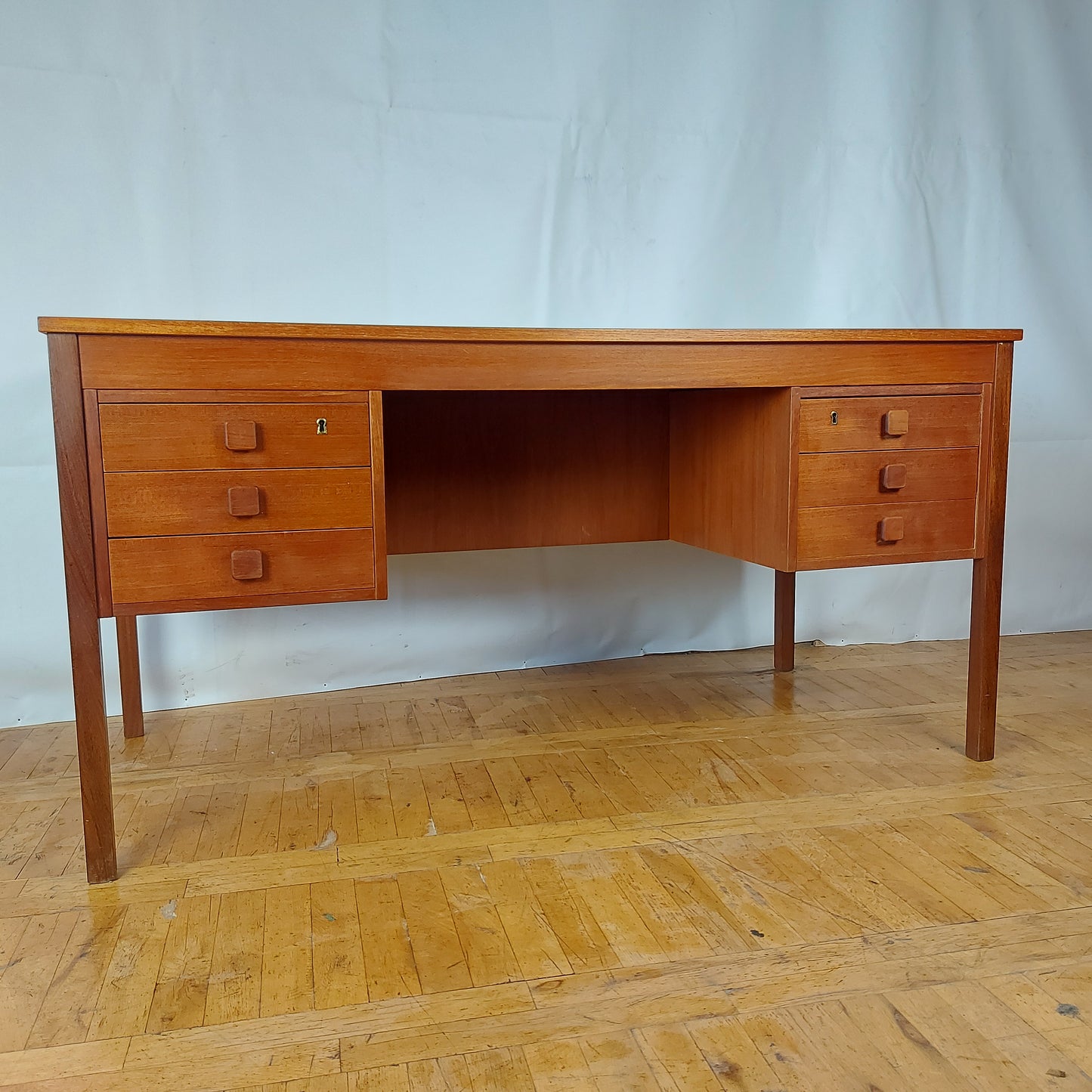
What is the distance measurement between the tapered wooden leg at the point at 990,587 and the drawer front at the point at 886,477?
0.05 meters

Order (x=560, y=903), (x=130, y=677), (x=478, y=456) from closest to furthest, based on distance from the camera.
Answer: (x=560, y=903) < (x=130, y=677) < (x=478, y=456)

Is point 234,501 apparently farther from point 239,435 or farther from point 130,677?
point 130,677

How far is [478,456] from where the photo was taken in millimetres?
2215

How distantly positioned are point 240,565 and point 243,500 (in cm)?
10

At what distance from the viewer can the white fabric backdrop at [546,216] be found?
2158mm

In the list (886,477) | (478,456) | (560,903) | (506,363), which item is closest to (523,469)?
(478,456)

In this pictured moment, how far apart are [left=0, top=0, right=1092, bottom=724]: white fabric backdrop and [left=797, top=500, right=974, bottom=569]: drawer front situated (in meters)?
0.95

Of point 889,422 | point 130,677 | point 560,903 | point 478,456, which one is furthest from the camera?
point 478,456

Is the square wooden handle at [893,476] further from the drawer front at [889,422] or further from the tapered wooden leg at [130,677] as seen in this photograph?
Answer: the tapered wooden leg at [130,677]

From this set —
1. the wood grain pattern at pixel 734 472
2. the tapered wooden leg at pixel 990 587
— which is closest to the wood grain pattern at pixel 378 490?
the wood grain pattern at pixel 734 472

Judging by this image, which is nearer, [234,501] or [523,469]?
[234,501]

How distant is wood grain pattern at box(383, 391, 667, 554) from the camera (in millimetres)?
2186

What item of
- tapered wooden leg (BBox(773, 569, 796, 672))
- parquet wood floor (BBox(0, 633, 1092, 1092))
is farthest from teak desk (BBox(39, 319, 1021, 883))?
tapered wooden leg (BBox(773, 569, 796, 672))

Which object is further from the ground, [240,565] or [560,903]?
[240,565]
